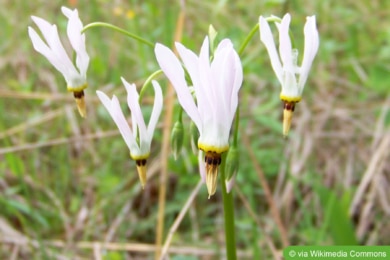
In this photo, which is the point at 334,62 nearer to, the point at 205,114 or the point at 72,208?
the point at 72,208

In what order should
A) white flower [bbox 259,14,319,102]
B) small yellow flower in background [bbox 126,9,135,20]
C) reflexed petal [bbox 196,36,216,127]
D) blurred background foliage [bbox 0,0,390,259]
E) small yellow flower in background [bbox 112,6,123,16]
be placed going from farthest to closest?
small yellow flower in background [bbox 112,6,123,16]
small yellow flower in background [bbox 126,9,135,20]
blurred background foliage [bbox 0,0,390,259]
white flower [bbox 259,14,319,102]
reflexed petal [bbox 196,36,216,127]

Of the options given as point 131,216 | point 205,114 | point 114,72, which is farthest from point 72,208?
point 205,114

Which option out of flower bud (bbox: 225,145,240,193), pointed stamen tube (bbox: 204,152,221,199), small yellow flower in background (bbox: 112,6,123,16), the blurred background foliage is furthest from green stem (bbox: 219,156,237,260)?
small yellow flower in background (bbox: 112,6,123,16)

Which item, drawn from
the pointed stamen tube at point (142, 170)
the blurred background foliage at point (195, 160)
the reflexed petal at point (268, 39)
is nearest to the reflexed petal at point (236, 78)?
the reflexed petal at point (268, 39)

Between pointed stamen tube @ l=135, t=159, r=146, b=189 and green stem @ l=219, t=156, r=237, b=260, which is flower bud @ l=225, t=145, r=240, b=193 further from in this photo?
pointed stamen tube @ l=135, t=159, r=146, b=189

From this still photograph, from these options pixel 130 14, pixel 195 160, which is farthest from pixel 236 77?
→ pixel 130 14

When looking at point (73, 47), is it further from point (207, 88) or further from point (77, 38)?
point (207, 88)

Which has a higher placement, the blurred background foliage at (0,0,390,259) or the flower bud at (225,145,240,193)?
the flower bud at (225,145,240,193)
